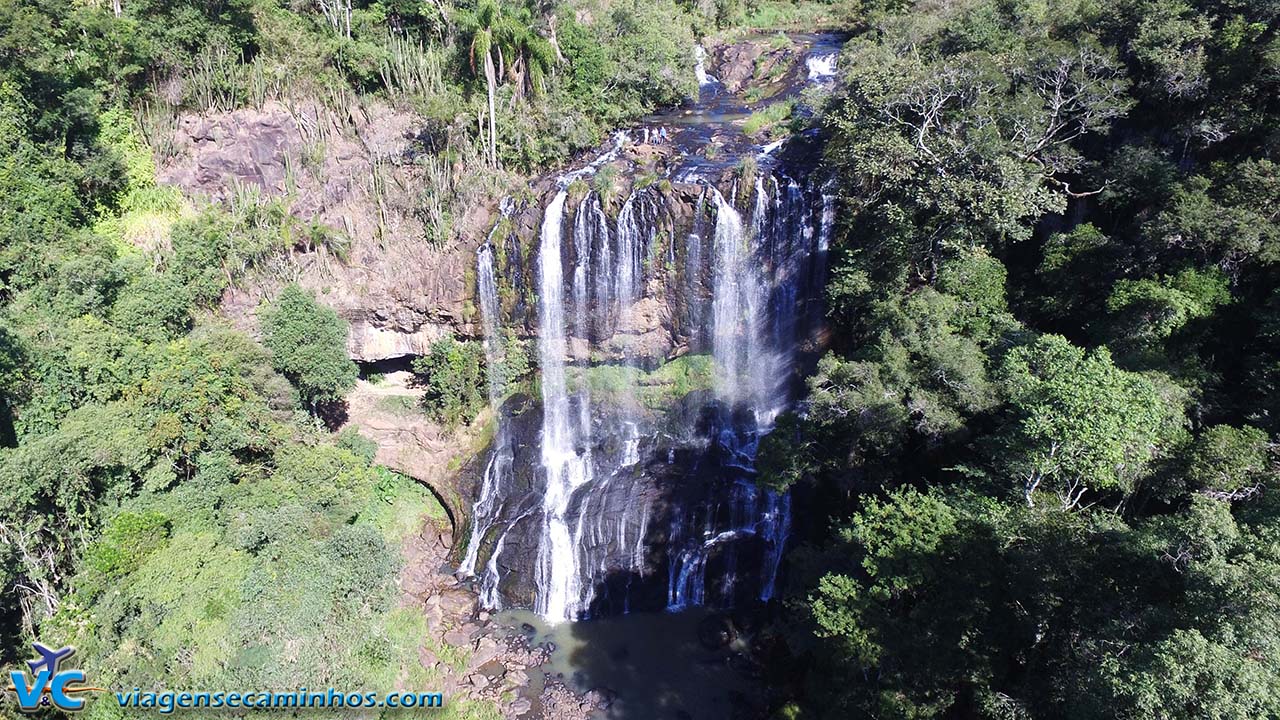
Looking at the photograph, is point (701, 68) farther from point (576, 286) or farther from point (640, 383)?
point (640, 383)

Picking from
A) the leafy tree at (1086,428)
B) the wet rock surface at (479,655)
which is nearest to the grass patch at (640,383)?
the wet rock surface at (479,655)

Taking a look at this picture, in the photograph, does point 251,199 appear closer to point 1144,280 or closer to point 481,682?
point 481,682

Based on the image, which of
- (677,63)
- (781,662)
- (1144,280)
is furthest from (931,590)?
(677,63)

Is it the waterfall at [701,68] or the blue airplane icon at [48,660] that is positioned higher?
the waterfall at [701,68]

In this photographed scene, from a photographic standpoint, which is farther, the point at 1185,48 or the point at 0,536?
the point at 1185,48

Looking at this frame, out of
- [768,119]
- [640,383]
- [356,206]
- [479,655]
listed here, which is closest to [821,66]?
[768,119]

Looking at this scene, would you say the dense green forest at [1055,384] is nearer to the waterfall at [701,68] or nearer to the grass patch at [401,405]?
the waterfall at [701,68]
